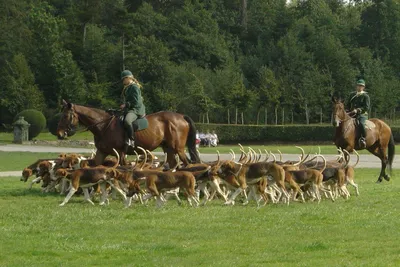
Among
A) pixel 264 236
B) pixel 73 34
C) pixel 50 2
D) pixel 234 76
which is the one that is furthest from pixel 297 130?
pixel 264 236

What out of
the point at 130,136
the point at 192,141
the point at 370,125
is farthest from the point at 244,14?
the point at 130,136

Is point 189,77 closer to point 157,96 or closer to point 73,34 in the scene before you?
point 157,96

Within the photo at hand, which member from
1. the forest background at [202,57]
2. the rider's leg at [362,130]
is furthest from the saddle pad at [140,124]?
the forest background at [202,57]

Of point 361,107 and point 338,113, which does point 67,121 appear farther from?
point 361,107

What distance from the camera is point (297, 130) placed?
57438 millimetres

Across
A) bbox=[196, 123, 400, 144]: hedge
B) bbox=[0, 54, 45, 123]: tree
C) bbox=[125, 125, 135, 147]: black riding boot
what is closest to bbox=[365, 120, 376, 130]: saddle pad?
bbox=[125, 125, 135, 147]: black riding boot

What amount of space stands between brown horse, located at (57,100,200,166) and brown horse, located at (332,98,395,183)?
4663mm

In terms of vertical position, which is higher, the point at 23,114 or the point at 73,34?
the point at 73,34

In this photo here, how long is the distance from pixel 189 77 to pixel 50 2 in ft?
80.2

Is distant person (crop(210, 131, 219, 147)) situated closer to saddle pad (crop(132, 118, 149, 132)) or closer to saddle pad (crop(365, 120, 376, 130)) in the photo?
saddle pad (crop(365, 120, 376, 130))

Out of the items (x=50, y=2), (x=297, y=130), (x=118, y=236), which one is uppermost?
(x=50, y=2)

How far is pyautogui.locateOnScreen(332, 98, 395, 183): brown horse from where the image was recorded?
22.8 m

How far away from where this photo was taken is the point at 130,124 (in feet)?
61.8

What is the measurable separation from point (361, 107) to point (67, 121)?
8675 mm
